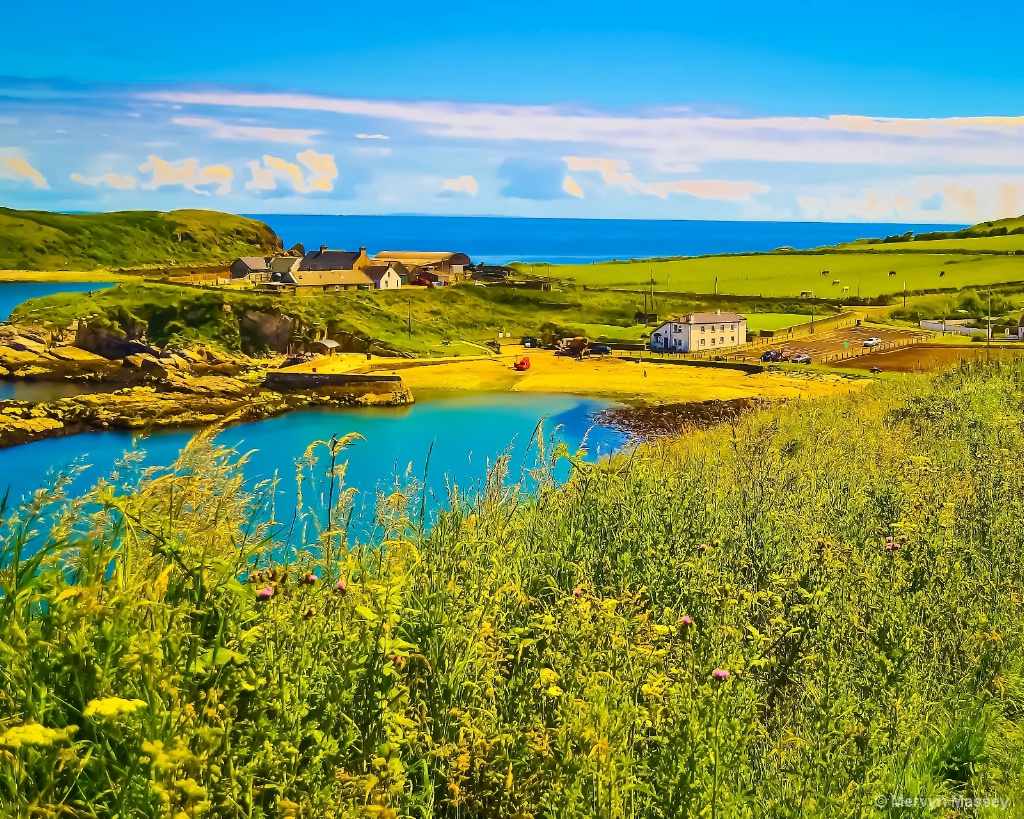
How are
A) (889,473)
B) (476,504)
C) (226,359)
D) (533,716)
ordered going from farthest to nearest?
(226,359)
(889,473)
(476,504)
(533,716)

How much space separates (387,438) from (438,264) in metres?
65.0

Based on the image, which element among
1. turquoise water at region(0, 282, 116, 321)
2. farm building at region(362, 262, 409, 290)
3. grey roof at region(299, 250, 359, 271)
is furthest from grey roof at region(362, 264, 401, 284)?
turquoise water at region(0, 282, 116, 321)

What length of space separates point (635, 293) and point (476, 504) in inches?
3383

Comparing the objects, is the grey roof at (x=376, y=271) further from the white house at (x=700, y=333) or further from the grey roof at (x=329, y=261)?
the white house at (x=700, y=333)

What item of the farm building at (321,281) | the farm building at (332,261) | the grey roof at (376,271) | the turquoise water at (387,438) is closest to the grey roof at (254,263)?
the farm building at (332,261)

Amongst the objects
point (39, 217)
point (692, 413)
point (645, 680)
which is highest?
point (39, 217)

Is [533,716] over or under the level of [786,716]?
over

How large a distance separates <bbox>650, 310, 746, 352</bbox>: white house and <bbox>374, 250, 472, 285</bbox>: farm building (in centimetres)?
3218

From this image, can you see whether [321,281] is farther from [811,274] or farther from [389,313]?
[811,274]

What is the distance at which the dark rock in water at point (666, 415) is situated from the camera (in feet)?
133

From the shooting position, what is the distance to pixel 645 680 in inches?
161

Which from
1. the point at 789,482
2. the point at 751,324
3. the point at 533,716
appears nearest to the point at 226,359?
the point at 751,324

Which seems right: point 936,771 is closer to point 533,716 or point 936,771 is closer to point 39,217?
point 533,716

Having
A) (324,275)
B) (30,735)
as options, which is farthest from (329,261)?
(30,735)
